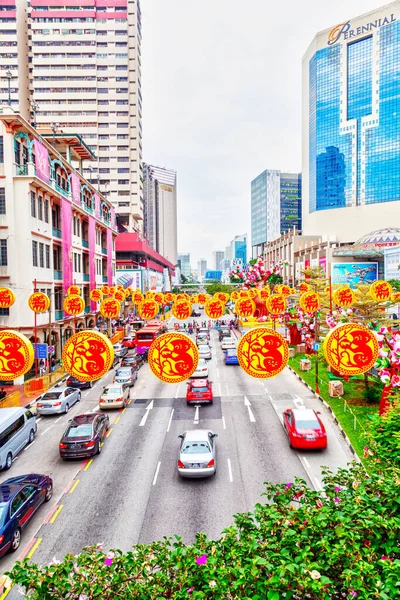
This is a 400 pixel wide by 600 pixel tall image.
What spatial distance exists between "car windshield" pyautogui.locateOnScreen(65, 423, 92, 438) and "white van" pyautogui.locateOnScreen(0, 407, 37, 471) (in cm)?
242

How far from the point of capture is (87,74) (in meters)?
82.4

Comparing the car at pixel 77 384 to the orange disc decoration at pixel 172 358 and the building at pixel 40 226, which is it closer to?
the building at pixel 40 226

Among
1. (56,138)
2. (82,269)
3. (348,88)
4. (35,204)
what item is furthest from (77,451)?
(348,88)

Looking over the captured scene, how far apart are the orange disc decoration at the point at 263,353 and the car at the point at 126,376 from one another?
19.1 metres

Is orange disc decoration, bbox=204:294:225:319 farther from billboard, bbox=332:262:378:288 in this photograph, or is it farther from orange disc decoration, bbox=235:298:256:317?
billboard, bbox=332:262:378:288

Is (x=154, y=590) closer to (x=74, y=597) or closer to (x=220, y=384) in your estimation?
(x=74, y=597)

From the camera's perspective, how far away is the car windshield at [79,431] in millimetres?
16344

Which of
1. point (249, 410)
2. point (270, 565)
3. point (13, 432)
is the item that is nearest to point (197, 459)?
point (13, 432)

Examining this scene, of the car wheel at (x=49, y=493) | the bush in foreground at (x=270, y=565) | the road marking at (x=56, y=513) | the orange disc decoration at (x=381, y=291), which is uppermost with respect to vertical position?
the orange disc decoration at (x=381, y=291)

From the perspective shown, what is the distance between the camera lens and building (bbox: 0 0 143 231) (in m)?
80.1

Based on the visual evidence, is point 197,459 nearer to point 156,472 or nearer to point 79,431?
point 156,472

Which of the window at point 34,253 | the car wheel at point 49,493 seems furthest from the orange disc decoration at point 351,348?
the window at point 34,253

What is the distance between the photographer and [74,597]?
4.96 metres

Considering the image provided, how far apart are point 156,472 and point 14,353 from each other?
784cm
